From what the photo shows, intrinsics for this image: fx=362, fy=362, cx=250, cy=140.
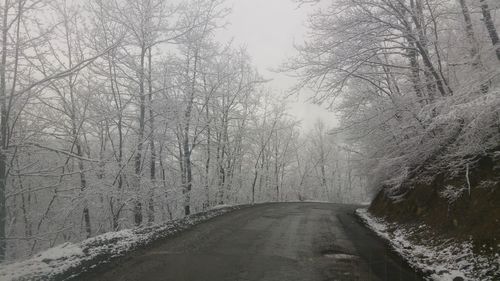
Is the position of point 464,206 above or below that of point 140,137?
below

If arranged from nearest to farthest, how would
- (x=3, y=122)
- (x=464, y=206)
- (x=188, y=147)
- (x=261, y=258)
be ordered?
(x=261, y=258)
(x=464, y=206)
(x=3, y=122)
(x=188, y=147)

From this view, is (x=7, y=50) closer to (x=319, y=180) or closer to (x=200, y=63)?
(x=200, y=63)

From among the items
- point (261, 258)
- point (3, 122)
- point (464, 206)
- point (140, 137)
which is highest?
point (140, 137)

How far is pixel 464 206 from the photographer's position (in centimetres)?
744

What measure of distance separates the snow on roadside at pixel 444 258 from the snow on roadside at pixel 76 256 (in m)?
5.42

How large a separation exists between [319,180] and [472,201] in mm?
47921

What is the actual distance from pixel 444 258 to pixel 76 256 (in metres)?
6.57

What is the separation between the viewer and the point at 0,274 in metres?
5.32

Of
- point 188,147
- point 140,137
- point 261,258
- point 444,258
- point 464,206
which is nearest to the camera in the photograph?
point 444,258

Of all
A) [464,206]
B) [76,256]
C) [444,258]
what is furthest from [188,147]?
[444,258]

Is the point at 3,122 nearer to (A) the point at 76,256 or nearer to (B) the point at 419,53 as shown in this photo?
(A) the point at 76,256

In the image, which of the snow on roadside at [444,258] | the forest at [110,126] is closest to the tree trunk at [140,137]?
the forest at [110,126]

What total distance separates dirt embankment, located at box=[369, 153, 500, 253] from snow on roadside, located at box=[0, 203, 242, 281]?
20.7ft

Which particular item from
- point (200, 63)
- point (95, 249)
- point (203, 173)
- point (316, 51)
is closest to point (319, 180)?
point (203, 173)
